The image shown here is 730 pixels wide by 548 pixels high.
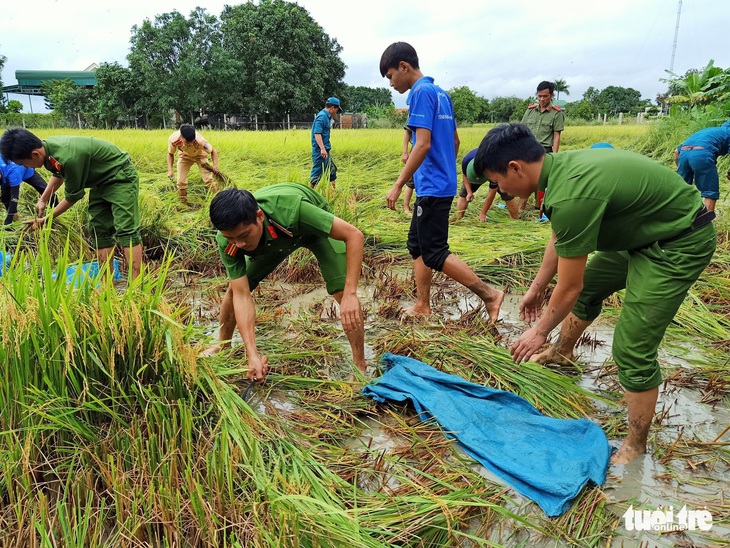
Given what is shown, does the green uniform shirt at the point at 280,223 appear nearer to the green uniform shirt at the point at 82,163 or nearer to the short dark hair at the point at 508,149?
the short dark hair at the point at 508,149

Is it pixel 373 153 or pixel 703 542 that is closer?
pixel 703 542

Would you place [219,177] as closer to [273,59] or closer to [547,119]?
[547,119]

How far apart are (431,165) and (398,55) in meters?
0.72

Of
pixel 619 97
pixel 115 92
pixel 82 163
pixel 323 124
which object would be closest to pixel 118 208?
pixel 82 163

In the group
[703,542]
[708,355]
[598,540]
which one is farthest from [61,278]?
[708,355]

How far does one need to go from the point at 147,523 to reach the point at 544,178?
173cm

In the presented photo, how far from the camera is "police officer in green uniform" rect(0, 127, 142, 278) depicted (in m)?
3.22

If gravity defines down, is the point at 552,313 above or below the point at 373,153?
below

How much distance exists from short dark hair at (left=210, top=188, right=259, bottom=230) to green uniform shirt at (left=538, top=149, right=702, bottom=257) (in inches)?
45.7

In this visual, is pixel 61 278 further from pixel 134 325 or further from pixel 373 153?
pixel 373 153

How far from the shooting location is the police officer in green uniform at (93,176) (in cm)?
322

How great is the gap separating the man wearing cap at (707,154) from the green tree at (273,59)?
88.2ft

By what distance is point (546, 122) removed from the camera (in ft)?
19.8

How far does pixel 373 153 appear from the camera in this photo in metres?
11.0
